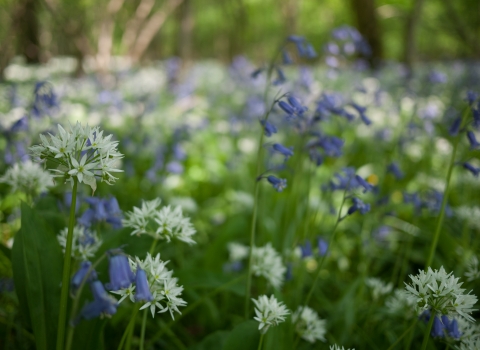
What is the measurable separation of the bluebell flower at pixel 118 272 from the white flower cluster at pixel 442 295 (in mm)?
864

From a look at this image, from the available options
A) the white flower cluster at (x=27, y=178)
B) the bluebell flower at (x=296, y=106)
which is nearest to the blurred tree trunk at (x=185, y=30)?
the white flower cluster at (x=27, y=178)

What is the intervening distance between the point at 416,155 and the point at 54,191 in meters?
3.95

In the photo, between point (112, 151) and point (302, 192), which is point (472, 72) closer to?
point (302, 192)

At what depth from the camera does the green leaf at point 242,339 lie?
150cm

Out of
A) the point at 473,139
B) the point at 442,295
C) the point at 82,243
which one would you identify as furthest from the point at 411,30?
the point at 82,243

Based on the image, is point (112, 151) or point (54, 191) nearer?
point (112, 151)

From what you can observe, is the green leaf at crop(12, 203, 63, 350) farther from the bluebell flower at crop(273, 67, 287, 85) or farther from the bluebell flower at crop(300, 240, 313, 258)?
the bluebell flower at crop(273, 67, 287, 85)

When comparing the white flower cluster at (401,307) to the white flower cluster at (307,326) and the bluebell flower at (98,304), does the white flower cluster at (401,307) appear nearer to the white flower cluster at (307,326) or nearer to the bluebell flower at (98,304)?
the white flower cluster at (307,326)

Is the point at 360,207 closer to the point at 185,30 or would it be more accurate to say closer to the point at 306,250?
the point at 306,250

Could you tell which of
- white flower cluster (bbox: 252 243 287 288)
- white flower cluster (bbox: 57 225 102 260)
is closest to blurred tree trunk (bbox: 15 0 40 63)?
white flower cluster (bbox: 57 225 102 260)

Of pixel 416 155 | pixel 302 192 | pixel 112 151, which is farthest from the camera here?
pixel 416 155

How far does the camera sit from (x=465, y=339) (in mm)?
1537

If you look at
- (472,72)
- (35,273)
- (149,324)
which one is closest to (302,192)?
(149,324)

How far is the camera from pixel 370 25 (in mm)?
11320
